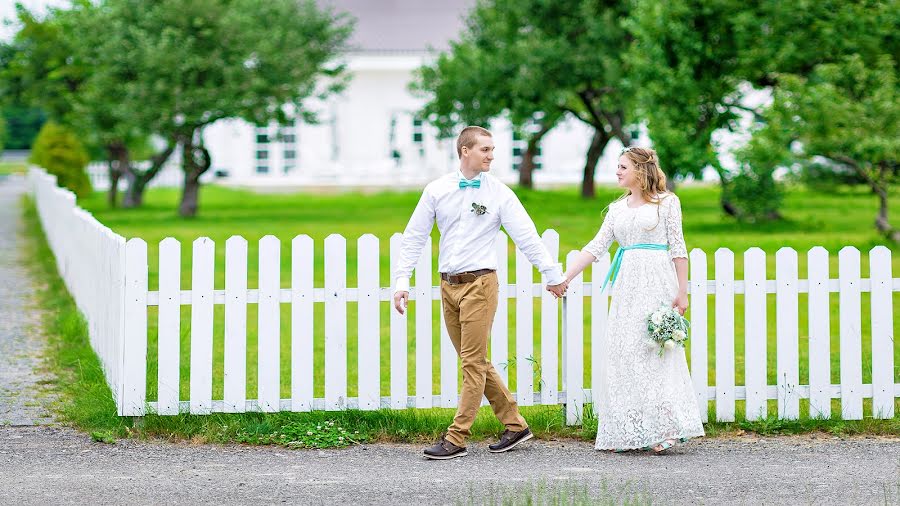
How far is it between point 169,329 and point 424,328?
138 cm

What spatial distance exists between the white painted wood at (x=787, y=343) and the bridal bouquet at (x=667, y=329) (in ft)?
3.08

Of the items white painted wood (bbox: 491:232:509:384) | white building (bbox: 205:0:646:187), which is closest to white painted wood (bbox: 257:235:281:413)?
white painted wood (bbox: 491:232:509:384)

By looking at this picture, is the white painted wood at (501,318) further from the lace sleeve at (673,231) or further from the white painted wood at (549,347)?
the lace sleeve at (673,231)

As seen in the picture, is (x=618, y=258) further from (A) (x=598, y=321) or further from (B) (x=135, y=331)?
(B) (x=135, y=331)

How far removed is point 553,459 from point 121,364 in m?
2.40

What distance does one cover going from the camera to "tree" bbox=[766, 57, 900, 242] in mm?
19031

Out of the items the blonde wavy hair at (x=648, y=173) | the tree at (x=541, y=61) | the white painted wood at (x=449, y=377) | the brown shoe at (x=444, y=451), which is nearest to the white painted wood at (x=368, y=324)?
the white painted wood at (x=449, y=377)

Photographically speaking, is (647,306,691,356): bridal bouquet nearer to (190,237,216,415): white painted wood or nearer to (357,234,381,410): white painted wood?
(357,234,381,410): white painted wood

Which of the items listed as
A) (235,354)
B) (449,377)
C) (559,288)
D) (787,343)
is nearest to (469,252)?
(559,288)

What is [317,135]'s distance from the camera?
5531cm

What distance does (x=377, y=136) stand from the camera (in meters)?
55.4

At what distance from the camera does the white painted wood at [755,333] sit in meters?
7.51

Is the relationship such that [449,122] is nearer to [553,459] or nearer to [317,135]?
[317,135]

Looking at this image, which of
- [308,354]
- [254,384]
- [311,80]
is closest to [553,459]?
[308,354]
